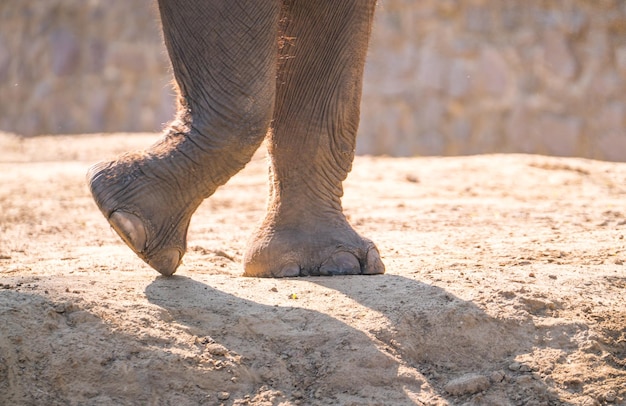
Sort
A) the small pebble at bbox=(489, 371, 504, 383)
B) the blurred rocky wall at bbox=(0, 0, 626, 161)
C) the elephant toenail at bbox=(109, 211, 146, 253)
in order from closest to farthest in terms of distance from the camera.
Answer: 1. the small pebble at bbox=(489, 371, 504, 383)
2. the elephant toenail at bbox=(109, 211, 146, 253)
3. the blurred rocky wall at bbox=(0, 0, 626, 161)

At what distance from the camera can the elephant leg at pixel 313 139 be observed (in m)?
3.45

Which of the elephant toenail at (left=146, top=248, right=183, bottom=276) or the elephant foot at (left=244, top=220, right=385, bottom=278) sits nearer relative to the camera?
the elephant toenail at (left=146, top=248, right=183, bottom=276)

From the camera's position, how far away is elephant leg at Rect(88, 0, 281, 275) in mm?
2914

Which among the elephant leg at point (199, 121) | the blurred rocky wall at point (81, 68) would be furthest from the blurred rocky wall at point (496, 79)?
the elephant leg at point (199, 121)

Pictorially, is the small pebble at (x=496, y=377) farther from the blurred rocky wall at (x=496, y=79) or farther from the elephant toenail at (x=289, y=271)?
the blurred rocky wall at (x=496, y=79)

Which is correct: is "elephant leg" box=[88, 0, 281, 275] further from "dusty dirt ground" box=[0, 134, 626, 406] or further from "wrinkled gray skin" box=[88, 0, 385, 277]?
"dusty dirt ground" box=[0, 134, 626, 406]

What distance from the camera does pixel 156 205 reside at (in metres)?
2.97

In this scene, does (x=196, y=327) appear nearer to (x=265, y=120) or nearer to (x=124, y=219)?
(x=124, y=219)

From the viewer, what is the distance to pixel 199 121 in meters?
2.96

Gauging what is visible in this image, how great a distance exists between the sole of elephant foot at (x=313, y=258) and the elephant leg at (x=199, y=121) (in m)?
0.50

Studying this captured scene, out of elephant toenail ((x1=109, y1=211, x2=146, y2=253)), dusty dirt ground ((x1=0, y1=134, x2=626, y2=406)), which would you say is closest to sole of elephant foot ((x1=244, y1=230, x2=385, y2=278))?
dusty dirt ground ((x1=0, y1=134, x2=626, y2=406))

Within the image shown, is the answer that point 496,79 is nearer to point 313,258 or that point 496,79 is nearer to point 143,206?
point 313,258

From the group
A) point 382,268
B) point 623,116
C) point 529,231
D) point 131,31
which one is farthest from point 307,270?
point 131,31

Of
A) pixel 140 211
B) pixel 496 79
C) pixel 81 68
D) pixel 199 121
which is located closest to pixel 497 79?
pixel 496 79
